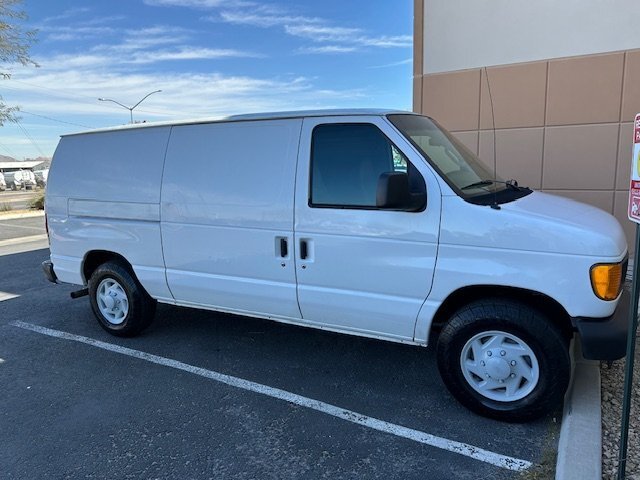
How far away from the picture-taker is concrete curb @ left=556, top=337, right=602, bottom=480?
264 cm

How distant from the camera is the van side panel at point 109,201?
459 cm

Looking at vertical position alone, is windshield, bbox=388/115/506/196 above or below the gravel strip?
above

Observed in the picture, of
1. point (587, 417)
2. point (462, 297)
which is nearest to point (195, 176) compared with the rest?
point (462, 297)

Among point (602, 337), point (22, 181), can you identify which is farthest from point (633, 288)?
point (22, 181)

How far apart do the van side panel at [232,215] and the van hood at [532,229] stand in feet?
4.28

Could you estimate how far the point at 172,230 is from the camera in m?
4.44

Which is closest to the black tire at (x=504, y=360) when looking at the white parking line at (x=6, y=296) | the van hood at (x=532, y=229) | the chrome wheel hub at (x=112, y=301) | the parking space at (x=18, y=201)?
the van hood at (x=532, y=229)

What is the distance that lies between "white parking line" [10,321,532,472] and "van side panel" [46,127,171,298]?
650mm

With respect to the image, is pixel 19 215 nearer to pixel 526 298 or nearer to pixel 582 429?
pixel 526 298

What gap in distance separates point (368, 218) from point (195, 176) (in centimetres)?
169

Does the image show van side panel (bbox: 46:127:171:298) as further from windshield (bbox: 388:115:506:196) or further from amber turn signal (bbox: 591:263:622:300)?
amber turn signal (bbox: 591:263:622:300)

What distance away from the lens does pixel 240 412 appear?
3.51 m

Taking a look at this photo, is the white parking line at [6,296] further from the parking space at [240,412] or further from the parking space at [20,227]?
A: the parking space at [20,227]

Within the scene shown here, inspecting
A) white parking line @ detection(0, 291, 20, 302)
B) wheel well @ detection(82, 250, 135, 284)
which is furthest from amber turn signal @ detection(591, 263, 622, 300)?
white parking line @ detection(0, 291, 20, 302)
